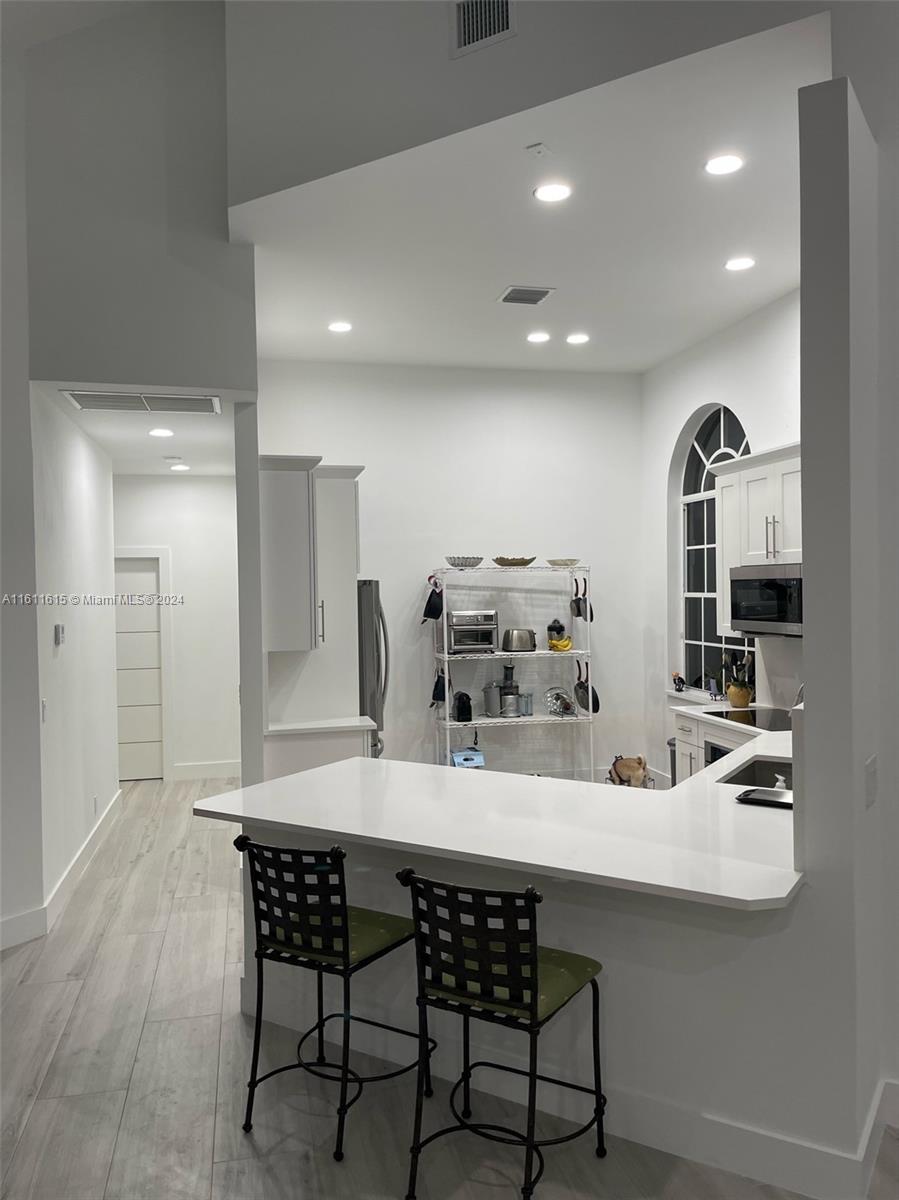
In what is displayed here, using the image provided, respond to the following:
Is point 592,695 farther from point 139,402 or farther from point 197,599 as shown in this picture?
point 139,402

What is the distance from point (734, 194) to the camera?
12.6ft

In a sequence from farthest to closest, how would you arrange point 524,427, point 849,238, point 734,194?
point 524,427, point 734,194, point 849,238

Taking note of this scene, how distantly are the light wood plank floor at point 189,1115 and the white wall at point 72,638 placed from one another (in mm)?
891

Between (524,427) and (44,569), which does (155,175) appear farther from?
(524,427)

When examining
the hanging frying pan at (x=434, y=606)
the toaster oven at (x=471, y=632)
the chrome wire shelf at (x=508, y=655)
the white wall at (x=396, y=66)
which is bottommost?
the chrome wire shelf at (x=508, y=655)

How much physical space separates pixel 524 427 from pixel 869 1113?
200 inches

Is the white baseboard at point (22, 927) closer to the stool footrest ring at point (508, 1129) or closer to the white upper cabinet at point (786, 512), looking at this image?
the stool footrest ring at point (508, 1129)

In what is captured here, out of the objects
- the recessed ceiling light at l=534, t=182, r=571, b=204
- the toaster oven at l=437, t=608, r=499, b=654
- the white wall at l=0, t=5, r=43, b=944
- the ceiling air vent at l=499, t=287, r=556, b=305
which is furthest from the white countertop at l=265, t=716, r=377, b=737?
the recessed ceiling light at l=534, t=182, r=571, b=204

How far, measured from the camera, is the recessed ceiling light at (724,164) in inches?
138

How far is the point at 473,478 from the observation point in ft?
21.9

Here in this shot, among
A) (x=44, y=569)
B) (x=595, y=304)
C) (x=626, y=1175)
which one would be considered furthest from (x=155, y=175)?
(x=626, y=1175)

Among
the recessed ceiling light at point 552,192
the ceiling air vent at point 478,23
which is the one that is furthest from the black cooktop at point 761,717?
the ceiling air vent at point 478,23

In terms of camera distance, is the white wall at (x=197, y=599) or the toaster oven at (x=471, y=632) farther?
the white wall at (x=197, y=599)

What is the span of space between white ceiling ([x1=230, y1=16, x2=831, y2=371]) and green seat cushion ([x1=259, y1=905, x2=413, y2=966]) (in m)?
2.75
